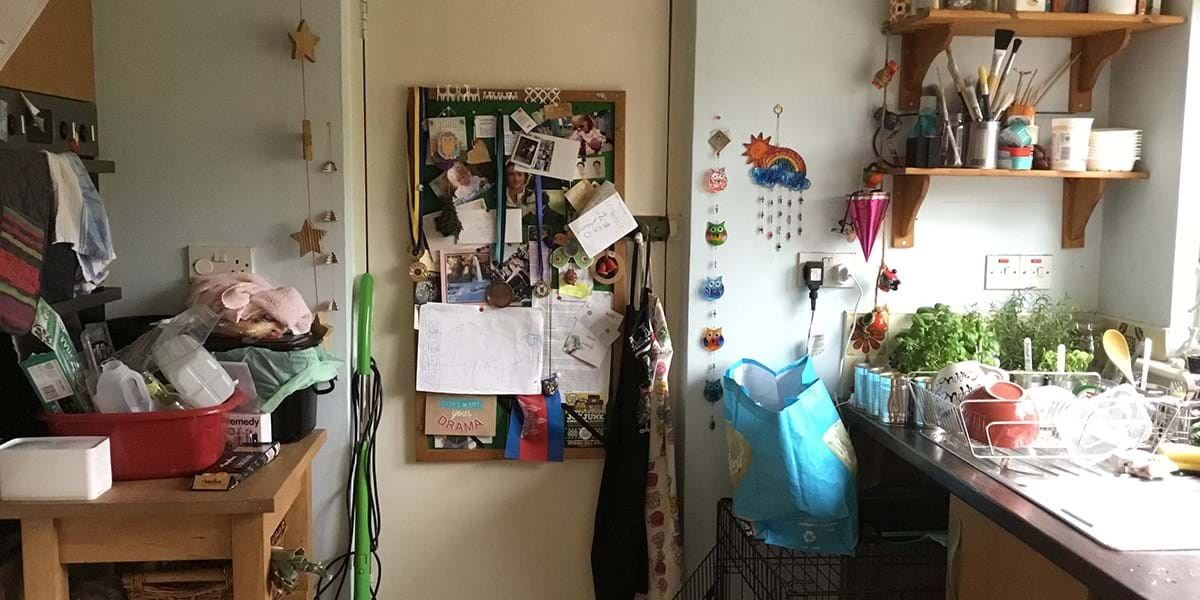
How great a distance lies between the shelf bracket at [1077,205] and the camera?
7.75 feet

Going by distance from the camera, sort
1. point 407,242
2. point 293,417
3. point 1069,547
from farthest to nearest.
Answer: point 407,242
point 293,417
point 1069,547

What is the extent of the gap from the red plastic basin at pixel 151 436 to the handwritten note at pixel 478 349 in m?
0.68

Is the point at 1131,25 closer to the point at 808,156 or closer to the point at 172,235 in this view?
the point at 808,156

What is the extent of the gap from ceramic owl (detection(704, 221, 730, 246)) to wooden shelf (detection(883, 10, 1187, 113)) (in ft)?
1.82

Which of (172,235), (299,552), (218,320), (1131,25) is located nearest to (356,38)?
(172,235)

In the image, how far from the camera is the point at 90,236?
1.86 m

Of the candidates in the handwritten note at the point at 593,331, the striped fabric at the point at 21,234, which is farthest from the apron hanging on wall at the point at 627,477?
the striped fabric at the point at 21,234

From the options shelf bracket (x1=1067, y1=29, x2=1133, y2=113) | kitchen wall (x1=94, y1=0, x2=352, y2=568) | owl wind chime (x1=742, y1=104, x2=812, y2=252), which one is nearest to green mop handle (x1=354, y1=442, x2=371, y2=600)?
kitchen wall (x1=94, y1=0, x2=352, y2=568)

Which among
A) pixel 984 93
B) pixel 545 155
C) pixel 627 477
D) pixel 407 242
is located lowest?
pixel 627 477

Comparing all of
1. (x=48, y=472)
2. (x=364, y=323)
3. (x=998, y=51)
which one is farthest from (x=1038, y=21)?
(x=48, y=472)

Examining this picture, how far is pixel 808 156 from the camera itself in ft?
7.72

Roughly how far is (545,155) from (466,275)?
0.36 metres

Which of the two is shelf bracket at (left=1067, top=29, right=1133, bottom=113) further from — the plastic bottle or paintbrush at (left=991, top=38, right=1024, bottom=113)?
the plastic bottle

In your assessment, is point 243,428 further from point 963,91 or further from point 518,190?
point 963,91
